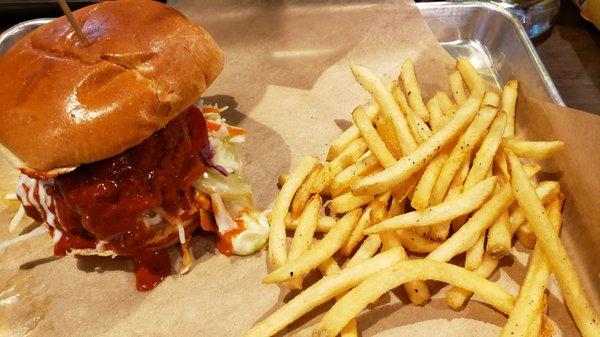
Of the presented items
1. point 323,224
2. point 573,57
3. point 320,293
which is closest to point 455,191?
point 323,224

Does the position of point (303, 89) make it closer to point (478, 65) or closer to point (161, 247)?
point (478, 65)

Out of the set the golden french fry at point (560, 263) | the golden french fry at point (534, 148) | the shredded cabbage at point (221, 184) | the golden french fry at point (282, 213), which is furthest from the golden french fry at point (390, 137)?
the shredded cabbage at point (221, 184)

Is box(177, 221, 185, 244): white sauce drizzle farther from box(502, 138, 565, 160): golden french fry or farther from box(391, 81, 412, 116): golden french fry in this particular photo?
box(502, 138, 565, 160): golden french fry

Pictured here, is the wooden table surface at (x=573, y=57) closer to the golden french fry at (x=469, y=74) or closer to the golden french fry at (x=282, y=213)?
Result: the golden french fry at (x=469, y=74)

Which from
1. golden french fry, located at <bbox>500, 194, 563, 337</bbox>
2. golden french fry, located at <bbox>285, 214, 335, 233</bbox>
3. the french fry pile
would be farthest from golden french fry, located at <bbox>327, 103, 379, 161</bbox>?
golden french fry, located at <bbox>500, 194, 563, 337</bbox>

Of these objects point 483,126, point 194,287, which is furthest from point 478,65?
point 194,287

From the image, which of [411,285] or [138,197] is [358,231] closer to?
[411,285]
